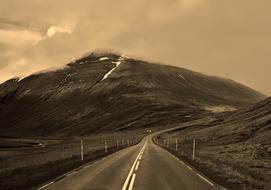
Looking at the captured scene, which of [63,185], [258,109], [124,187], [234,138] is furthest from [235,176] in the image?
[258,109]

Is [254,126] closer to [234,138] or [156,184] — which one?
[234,138]

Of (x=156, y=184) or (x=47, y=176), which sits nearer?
(x=156, y=184)

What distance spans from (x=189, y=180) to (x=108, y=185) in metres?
4.10

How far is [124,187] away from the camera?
1917 centimetres

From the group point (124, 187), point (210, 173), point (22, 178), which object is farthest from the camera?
point (210, 173)

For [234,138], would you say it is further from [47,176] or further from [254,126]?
[47,176]

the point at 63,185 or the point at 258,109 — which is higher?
the point at 258,109

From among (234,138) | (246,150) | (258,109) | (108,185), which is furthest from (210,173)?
(258,109)

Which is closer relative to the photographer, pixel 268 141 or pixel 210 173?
pixel 210 173

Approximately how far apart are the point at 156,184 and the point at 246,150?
39.6m

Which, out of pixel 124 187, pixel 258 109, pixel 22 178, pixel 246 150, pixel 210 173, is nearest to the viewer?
pixel 124 187

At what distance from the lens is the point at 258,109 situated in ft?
366

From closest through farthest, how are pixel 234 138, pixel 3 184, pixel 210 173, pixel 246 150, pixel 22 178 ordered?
pixel 3 184 → pixel 22 178 → pixel 210 173 → pixel 246 150 → pixel 234 138

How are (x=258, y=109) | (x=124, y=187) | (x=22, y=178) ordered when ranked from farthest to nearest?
(x=258, y=109)
(x=22, y=178)
(x=124, y=187)
